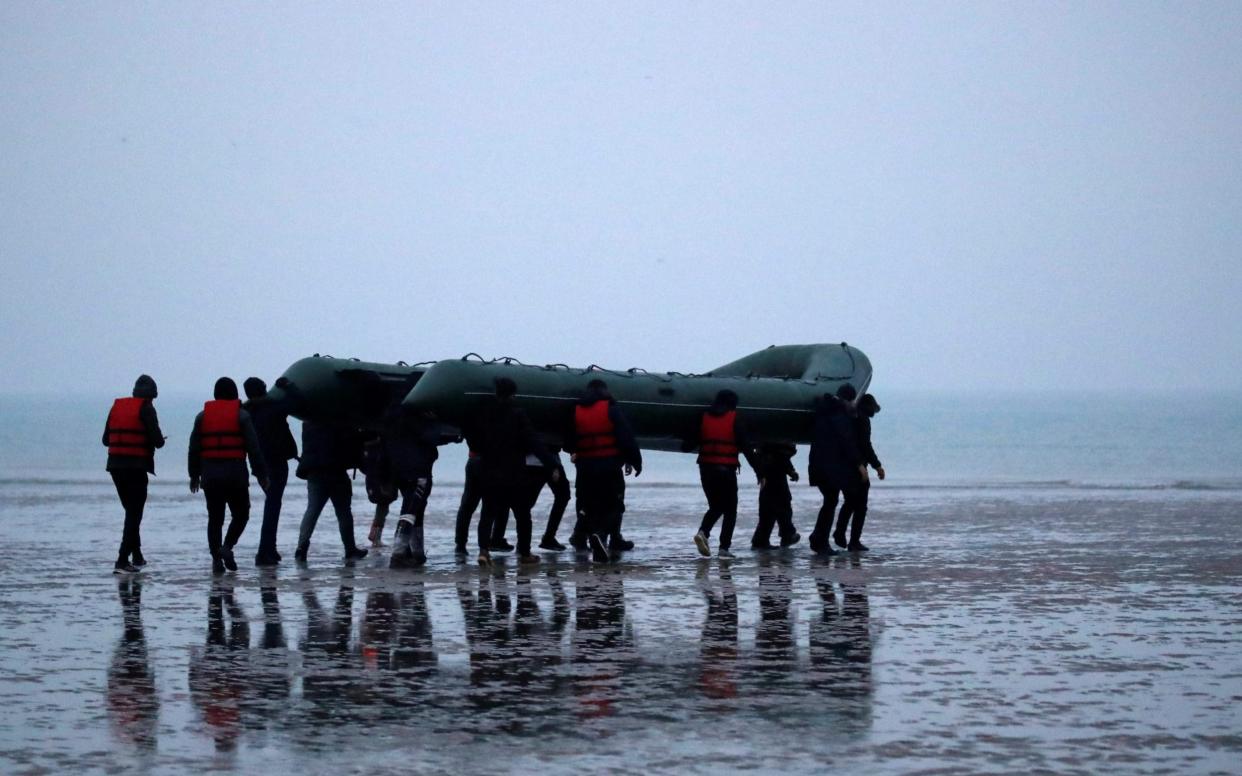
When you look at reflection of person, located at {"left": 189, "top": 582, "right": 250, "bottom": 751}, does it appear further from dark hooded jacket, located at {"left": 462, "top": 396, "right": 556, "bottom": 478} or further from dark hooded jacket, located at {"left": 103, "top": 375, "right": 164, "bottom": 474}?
dark hooded jacket, located at {"left": 462, "top": 396, "right": 556, "bottom": 478}

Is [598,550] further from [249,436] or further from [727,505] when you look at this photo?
[249,436]

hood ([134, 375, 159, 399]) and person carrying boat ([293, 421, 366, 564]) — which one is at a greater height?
hood ([134, 375, 159, 399])

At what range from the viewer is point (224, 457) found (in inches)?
556

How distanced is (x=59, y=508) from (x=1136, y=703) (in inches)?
754

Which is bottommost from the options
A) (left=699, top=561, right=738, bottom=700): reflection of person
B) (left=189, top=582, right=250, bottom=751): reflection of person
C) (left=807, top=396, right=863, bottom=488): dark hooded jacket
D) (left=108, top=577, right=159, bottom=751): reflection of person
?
(left=699, top=561, right=738, bottom=700): reflection of person

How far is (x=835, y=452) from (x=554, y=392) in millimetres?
2865

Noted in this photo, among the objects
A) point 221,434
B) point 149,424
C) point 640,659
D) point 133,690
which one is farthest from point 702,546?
point 133,690

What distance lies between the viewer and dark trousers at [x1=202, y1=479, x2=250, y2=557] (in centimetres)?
1397

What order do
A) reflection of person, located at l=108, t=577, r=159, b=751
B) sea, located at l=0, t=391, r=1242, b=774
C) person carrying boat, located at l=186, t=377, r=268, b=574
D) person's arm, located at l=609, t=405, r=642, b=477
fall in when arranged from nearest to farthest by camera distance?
sea, located at l=0, t=391, r=1242, b=774 → reflection of person, located at l=108, t=577, r=159, b=751 → person carrying boat, located at l=186, t=377, r=268, b=574 → person's arm, located at l=609, t=405, r=642, b=477

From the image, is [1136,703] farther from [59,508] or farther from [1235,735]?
[59,508]

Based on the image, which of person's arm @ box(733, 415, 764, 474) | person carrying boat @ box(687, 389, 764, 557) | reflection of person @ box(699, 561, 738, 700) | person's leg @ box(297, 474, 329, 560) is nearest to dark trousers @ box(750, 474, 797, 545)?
person's arm @ box(733, 415, 764, 474)

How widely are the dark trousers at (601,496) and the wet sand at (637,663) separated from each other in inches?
17.1

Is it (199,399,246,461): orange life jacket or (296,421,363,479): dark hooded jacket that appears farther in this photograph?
(296,421,363,479): dark hooded jacket

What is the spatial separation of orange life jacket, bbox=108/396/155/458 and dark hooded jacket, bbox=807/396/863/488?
6.36 metres
